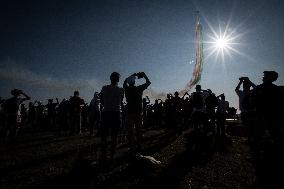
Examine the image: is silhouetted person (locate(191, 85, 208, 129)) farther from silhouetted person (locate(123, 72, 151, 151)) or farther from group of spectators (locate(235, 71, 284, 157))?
silhouetted person (locate(123, 72, 151, 151))

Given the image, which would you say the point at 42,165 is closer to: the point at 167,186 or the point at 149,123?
the point at 167,186

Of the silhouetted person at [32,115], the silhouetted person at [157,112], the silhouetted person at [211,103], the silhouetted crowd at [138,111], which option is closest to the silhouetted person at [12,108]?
the silhouetted crowd at [138,111]

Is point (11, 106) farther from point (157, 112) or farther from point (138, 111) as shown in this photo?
point (157, 112)

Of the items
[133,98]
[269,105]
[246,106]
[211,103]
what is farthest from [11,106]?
[269,105]

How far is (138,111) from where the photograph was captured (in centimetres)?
934

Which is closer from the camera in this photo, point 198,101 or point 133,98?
point 133,98

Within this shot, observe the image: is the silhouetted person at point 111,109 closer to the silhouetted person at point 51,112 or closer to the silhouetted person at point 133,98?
the silhouetted person at point 133,98

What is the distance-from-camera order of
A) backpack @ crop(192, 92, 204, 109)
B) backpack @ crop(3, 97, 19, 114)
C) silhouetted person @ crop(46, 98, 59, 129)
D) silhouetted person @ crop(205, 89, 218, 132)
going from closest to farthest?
1. backpack @ crop(192, 92, 204, 109)
2. backpack @ crop(3, 97, 19, 114)
3. silhouetted person @ crop(205, 89, 218, 132)
4. silhouetted person @ crop(46, 98, 59, 129)

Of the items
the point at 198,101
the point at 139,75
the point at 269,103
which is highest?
the point at 139,75

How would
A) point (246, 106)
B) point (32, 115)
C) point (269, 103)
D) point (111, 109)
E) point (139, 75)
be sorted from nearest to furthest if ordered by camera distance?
point (111, 109)
point (269, 103)
point (139, 75)
point (246, 106)
point (32, 115)

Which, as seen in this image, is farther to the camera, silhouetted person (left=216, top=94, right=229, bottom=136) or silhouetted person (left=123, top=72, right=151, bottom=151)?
silhouetted person (left=216, top=94, right=229, bottom=136)

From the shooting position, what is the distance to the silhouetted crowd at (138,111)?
26.4ft

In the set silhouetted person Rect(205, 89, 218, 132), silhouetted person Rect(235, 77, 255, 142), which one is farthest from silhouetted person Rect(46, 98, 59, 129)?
silhouetted person Rect(235, 77, 255, 142)

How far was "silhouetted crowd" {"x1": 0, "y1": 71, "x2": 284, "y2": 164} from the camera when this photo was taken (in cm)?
805
